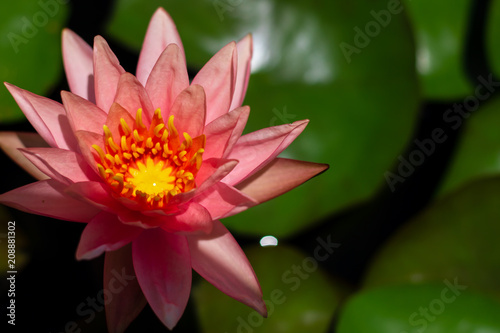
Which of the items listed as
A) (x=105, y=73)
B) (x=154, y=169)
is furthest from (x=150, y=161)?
(x=105, y=73)

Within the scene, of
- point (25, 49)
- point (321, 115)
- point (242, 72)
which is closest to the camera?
point (242, 72)

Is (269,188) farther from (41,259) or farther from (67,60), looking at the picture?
(41,259)

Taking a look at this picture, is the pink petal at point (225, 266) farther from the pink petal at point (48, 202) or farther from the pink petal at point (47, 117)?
the pink petal at point (47, 117)

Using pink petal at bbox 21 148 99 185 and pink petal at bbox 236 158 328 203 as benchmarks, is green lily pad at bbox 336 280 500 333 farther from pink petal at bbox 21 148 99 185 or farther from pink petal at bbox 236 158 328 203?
pink petal at bbox 21 148 99 185

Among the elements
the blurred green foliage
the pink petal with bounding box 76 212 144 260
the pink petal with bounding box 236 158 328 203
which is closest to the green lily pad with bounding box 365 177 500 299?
the blurred green foliage

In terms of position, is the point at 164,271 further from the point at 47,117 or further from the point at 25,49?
the point at 25,49

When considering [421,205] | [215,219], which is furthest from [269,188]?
[421,205]

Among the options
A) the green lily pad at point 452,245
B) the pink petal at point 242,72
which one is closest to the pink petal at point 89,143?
the pink petal at point 242,72
